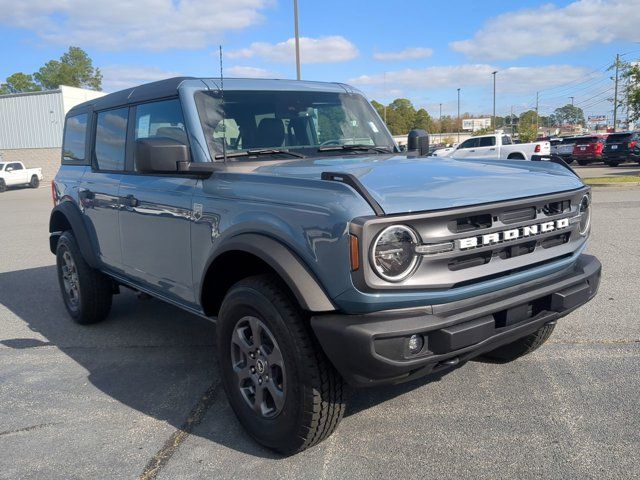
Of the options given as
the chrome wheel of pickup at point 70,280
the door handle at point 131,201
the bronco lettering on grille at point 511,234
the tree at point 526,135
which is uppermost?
the tree at point 526,135

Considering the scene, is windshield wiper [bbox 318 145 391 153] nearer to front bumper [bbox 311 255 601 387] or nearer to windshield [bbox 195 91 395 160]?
windshield [bbox 195 91 395 160]

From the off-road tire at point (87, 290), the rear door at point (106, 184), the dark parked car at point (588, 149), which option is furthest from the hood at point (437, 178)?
the dark parked car at point (588, 149)

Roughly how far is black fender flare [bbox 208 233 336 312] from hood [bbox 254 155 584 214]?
0.41 meters

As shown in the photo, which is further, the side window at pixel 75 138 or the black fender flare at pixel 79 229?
the side window at pixel 75 138

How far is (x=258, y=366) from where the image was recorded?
122 inches

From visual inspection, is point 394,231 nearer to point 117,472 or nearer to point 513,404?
point 513,404

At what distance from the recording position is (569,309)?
3.09 meters

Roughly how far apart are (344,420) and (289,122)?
81.5 inches

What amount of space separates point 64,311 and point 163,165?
134 inches

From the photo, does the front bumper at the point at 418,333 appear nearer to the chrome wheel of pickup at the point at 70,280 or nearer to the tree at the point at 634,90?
the chrome wheel of pickup at the point at 70,280

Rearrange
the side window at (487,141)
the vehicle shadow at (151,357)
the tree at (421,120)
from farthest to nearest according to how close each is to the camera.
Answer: the tree at (421,120), the side window at (487,141), the vehicle shadow at (151,357)

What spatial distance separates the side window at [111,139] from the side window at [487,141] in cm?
2092

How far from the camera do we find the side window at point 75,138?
5418 mm

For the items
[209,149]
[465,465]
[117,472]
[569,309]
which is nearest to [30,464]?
[117,472]
